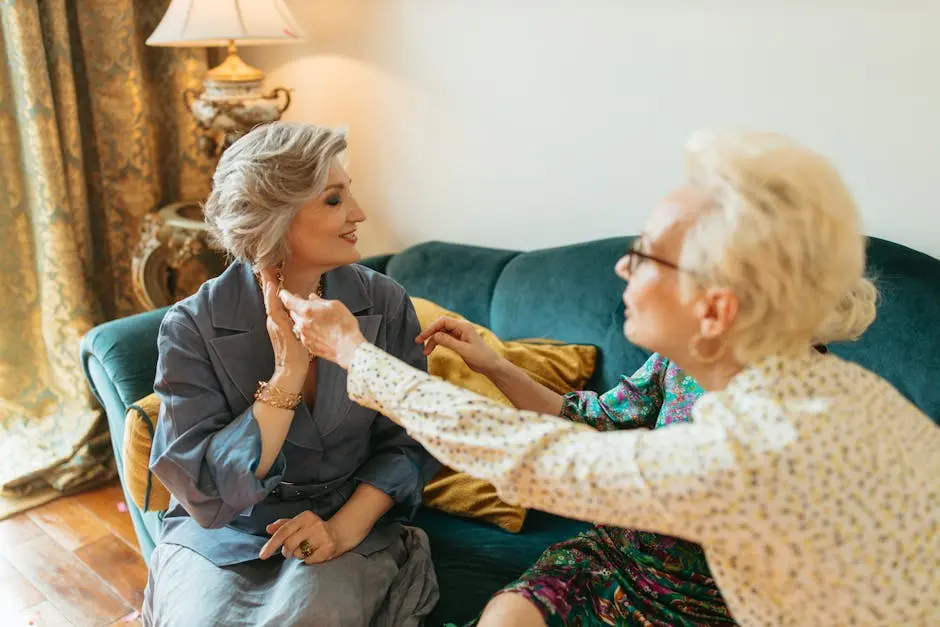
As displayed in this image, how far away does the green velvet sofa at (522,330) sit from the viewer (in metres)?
1.76

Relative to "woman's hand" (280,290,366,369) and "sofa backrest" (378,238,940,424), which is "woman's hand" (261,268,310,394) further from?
"sofa backrest" (378,238,940,424)

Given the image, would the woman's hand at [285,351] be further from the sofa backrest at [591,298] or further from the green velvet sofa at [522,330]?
the sofa backrest at [591,298]

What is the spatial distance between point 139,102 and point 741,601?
259 centimetres

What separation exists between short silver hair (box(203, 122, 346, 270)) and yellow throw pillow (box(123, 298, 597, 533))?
54cm

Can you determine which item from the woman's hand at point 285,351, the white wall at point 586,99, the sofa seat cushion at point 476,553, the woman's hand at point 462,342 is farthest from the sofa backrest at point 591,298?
the woman's hand at point 285,351

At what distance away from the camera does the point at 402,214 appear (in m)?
2.97

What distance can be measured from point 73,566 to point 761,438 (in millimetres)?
2204

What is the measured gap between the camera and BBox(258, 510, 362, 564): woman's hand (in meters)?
1.55

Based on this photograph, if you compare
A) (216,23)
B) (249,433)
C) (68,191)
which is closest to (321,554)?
(249,433)

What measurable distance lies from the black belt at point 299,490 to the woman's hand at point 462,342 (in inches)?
13.2

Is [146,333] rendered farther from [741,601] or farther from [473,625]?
[741,601]

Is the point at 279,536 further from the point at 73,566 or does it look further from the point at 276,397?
the point at 73,566

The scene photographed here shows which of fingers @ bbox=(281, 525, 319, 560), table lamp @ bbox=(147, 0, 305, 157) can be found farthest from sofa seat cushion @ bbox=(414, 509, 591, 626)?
table lamp @ bbox=(147, 0, 305, 157)

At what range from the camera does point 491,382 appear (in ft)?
6.75
